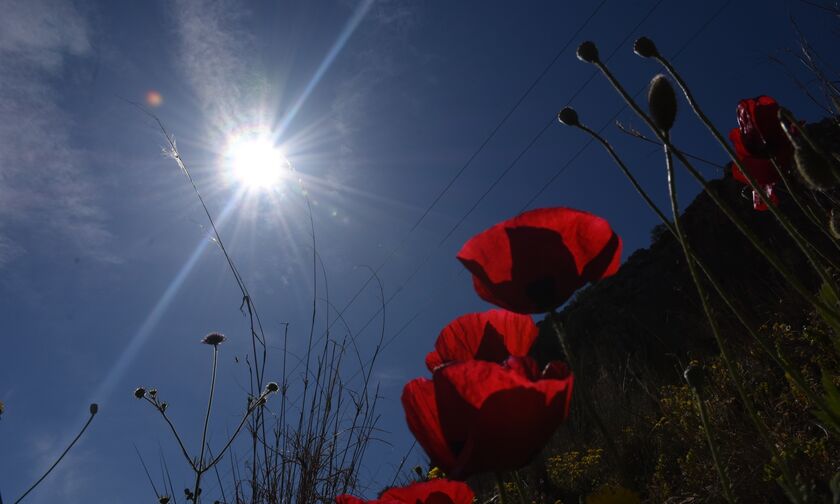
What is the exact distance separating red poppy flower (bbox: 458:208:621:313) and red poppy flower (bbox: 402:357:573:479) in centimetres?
15

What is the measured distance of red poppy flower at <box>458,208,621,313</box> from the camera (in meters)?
0.71

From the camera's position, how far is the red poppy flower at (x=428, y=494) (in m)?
0.81

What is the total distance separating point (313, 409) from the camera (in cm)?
278

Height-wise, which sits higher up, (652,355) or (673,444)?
(652,355)

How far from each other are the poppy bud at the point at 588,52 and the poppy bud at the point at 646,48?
8cm

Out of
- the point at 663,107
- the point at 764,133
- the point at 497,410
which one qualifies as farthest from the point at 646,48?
the point at 497,410

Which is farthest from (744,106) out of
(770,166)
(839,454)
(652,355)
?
(652,355)

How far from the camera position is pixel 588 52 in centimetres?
101

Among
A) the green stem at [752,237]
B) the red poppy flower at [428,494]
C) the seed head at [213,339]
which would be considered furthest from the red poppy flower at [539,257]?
the seed head at [213,339]

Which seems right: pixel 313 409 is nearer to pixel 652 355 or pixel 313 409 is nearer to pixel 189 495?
pixel 189 495

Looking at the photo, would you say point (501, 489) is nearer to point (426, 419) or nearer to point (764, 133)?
point (426, 419)

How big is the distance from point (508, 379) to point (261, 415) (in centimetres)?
230

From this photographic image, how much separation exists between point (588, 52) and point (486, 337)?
542mm

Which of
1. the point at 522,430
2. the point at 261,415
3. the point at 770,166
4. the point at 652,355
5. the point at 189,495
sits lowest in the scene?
the point at 522,430
